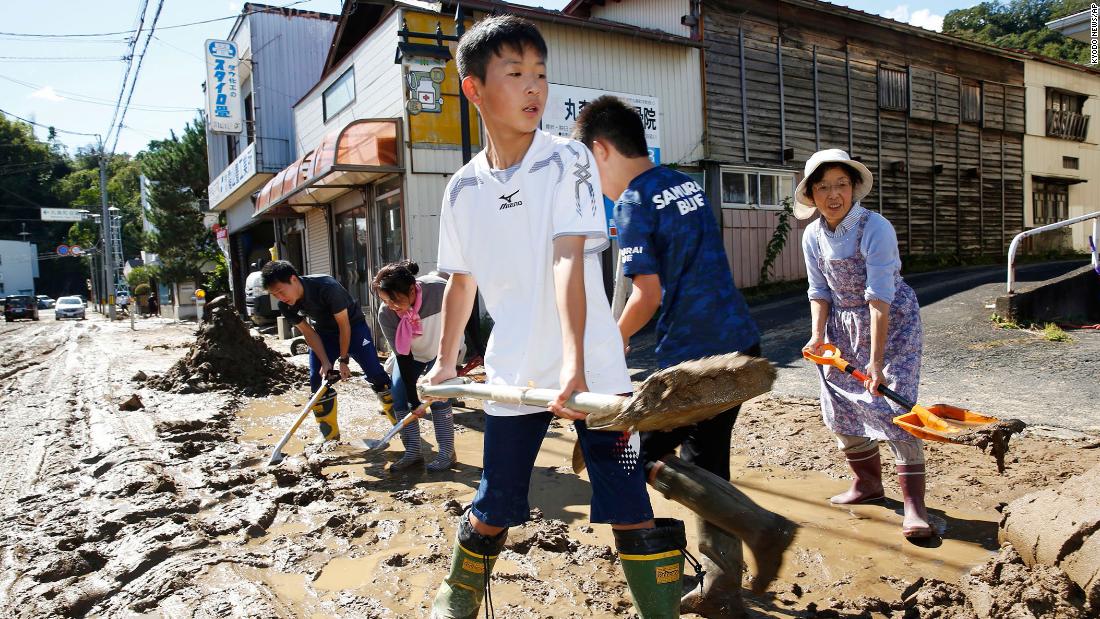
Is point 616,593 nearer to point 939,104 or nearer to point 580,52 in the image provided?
point 580,52

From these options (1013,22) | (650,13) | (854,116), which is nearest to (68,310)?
(650,13)

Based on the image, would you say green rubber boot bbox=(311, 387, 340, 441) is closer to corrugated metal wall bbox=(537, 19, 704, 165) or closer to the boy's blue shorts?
the boy's blue shorts

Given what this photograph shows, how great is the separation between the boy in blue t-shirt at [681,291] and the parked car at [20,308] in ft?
150

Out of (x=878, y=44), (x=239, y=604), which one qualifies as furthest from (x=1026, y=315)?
(x=878, y=44)

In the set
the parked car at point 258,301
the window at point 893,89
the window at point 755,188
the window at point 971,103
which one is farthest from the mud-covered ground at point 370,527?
the window at point 971,103

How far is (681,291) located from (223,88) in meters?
18.3

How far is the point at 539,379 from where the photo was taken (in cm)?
195

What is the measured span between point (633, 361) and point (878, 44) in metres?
11.7

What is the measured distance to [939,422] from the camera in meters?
2.71

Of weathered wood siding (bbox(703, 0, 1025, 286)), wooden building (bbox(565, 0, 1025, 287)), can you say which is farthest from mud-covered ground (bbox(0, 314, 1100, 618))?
weathered wood siding (bbox(703, 0, 1025, 286))

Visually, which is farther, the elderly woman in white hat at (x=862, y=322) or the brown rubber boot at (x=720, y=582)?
the elderly woman in white hat at (x=862, y=322)

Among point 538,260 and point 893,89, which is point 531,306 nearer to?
point 538,260

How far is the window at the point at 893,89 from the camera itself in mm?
15683

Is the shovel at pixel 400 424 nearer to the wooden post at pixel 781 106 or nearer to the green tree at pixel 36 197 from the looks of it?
the wooden post at pixel 781 106
